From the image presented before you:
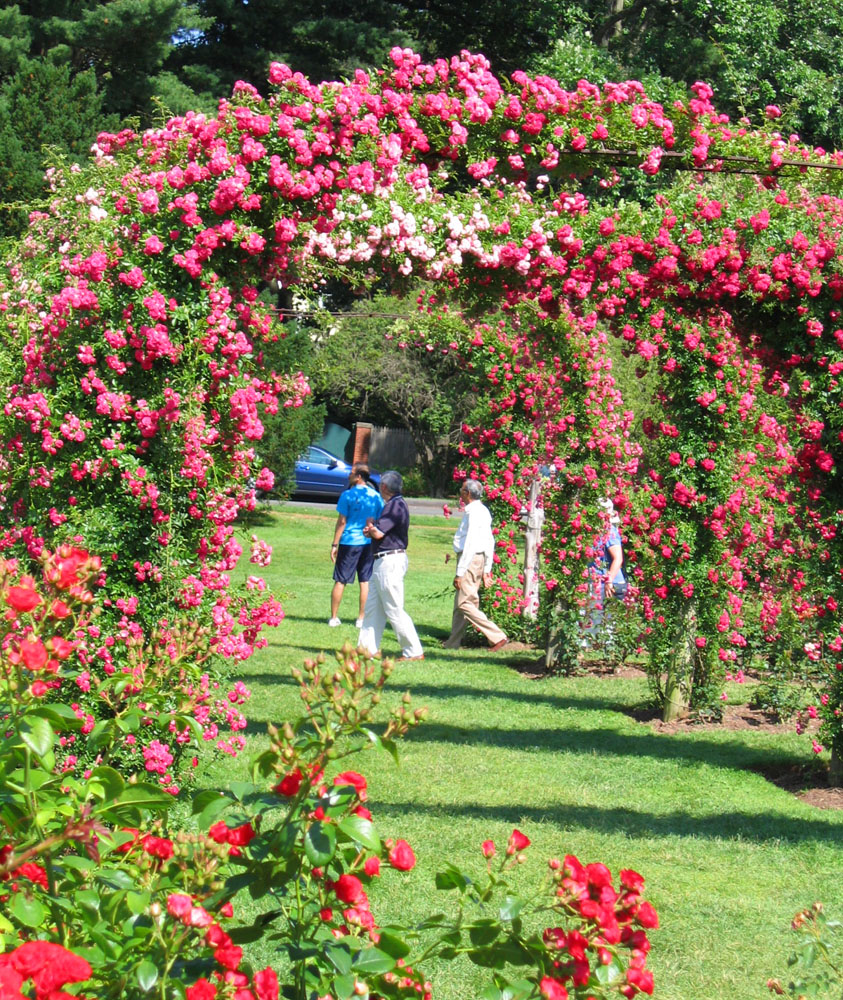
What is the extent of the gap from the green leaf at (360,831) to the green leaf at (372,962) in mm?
181

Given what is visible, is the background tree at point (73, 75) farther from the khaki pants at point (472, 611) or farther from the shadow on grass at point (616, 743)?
the shadow on grass at point (616, 743)

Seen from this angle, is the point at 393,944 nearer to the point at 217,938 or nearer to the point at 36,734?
the point at 217,938

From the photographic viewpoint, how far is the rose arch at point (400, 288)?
5.46 meters

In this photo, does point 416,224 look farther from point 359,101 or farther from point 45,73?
point 45,73

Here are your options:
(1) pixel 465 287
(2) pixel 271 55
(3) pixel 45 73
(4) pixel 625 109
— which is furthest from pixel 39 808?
(2) pixel 271 55

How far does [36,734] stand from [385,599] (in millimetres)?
8088

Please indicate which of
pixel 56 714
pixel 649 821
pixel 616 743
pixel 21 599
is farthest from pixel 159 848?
pixel 616 743

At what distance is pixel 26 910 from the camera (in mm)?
1802

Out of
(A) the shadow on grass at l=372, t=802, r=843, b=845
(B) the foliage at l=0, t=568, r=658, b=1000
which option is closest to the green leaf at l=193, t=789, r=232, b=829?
(B) the foliage at l=0, t=568, r=658, b=1000

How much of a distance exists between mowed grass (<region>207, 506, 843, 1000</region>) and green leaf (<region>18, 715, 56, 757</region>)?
64.0 inches

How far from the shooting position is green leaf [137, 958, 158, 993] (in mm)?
1718

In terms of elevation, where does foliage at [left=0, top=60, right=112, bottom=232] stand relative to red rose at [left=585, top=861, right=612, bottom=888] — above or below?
above

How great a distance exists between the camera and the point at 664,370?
775 centimetres

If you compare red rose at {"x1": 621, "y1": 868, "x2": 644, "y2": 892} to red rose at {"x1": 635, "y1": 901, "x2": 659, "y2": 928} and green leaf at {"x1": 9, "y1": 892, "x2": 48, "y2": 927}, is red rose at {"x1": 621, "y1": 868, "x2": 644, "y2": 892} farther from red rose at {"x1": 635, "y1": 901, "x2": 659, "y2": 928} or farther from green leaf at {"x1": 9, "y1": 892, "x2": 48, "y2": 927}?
green leaf at {"x1": 9, "y1": 892, "x2": 48, "y2": 927}
